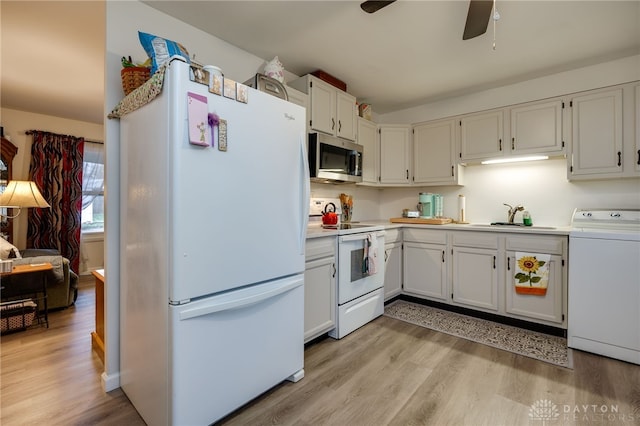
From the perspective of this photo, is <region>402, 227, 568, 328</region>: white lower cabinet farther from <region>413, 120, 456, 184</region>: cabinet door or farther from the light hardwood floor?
<region>413, 120, 456, 184</region>: cabinet door

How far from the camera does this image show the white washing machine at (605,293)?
2.06 metres

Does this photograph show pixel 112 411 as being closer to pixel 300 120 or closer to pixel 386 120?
pixel 300 120

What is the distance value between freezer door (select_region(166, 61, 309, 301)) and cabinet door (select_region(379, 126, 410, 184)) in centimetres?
209

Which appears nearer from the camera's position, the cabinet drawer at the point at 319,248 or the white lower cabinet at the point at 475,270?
the cabinet drawer at the point at 319,248

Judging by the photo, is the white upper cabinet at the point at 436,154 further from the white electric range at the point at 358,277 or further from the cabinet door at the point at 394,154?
the white electric range at the point at 358,277

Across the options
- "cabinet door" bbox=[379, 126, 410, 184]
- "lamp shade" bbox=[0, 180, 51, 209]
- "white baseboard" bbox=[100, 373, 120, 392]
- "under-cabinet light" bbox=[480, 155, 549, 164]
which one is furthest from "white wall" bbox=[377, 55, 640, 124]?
"lamp shade" bbox=[0, 180, 51, 209]

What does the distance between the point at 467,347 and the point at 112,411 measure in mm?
2368

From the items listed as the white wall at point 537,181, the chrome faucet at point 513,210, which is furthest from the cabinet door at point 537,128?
the chrome faucet at point 513,210

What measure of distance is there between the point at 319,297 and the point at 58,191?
463cm

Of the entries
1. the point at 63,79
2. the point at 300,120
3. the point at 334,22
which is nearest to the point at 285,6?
the point at 334,22

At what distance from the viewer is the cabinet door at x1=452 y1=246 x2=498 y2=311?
2779mm

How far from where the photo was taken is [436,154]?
11.5 feet

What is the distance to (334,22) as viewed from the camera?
217cm

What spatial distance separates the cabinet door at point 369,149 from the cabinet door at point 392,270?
879mm
